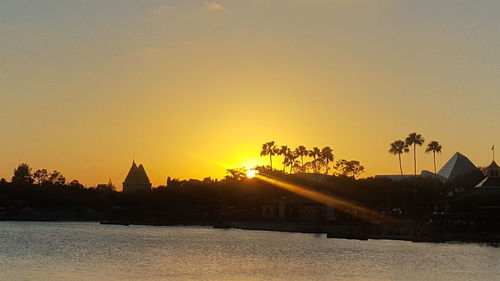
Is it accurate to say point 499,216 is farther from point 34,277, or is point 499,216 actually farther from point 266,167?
point 266,167

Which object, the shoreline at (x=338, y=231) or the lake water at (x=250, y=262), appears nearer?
the lake water at (x=250, y=262)

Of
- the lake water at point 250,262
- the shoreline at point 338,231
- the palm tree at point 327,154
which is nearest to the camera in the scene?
the lake water at point 250,262

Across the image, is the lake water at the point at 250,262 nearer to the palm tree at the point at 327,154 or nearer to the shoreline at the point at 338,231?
the shoreline at the point at 338,231

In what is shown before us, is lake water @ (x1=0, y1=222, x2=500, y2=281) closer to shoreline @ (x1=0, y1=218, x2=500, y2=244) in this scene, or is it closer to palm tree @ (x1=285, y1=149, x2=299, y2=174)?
shoreline @ (x1=0, y1=218, x2=500, y2=244)

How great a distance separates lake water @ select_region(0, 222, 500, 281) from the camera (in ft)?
188

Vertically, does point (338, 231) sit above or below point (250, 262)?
above

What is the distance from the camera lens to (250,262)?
68000mm

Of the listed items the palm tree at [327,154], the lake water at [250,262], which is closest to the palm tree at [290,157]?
the palm tree at [327,154]

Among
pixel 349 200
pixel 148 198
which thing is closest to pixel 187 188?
pixel 148 198

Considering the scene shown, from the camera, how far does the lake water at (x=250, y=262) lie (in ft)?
188

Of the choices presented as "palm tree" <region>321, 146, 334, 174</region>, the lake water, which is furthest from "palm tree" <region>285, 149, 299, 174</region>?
the lake water

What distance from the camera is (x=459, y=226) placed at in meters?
111

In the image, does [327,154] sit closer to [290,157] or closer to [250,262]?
[290,157]

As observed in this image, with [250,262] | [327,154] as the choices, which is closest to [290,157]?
[327,154]
